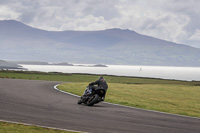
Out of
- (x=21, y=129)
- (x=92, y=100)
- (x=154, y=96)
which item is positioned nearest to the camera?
(x=21, y=129)

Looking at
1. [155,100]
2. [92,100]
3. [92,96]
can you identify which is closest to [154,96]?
[155,100]

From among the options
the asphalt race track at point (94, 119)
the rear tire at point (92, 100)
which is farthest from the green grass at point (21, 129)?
the rear tire at point (92, 100)

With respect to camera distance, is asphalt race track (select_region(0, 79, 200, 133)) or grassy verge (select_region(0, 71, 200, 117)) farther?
grassy verge (select_region(0, 71, 200, 117))

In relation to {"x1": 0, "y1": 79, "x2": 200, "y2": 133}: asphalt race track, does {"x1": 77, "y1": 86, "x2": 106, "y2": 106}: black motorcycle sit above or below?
above

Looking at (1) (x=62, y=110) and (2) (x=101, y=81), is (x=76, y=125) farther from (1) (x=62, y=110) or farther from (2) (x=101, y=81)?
(2) (x=101, y=81)

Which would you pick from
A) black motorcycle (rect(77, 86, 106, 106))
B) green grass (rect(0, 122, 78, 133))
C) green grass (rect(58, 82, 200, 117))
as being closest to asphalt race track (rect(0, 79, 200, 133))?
green grass (rect(0, 122, 78, 133))

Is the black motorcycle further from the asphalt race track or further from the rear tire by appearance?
the asphalt race track

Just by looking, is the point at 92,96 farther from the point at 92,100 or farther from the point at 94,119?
the point at 94,119

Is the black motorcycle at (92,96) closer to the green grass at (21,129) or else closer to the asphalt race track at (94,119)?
the asphalt race track at (94,119)

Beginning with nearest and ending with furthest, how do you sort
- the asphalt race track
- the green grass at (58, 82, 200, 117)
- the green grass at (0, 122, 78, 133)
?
the green grass at (0, 122, 78, 133), the asphalt race track, the green grass at (58, 82, 200, 117)

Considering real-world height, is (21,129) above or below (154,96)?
below

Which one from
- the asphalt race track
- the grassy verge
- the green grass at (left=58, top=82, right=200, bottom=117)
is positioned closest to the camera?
the asphalt race track

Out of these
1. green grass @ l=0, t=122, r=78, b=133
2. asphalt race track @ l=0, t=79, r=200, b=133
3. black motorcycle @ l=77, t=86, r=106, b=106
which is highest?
black motorcycle @ l=77, t=86, r=106, b=106

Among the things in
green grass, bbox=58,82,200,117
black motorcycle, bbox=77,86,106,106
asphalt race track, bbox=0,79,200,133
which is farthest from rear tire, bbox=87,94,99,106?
green grass, bbox=58,82,200,117
